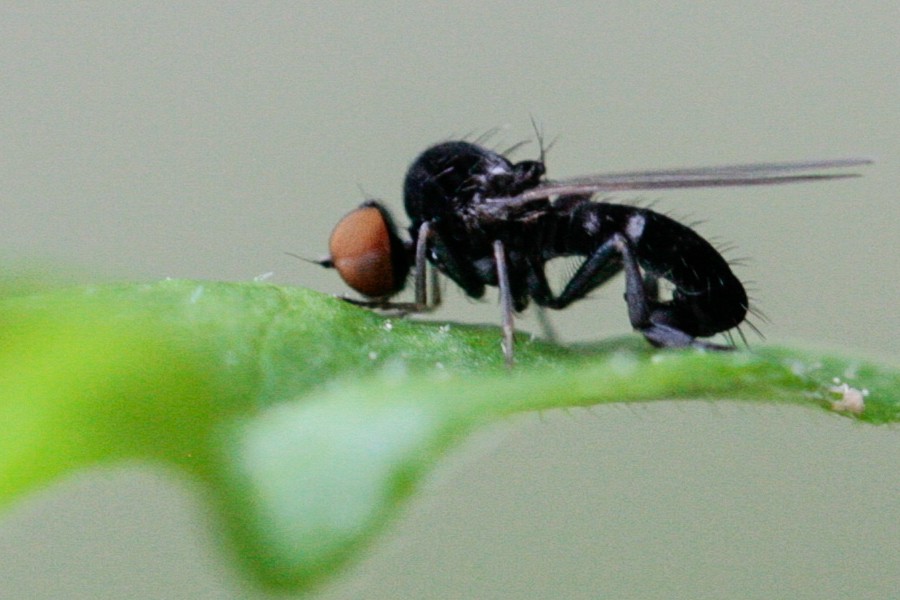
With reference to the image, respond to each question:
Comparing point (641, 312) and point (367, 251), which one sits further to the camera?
point (367, 251)

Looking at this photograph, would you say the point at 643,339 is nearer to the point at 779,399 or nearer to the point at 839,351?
the point at 839,351

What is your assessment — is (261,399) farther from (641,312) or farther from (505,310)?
(641,312)

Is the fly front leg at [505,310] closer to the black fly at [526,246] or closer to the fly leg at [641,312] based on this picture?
the black fly at [526,246]

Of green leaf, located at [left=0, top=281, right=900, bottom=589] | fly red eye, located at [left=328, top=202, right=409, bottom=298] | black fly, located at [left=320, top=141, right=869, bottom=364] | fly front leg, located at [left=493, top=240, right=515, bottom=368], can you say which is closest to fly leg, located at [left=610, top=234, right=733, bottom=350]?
black fly, located at [left=320, top=141, right=869, bottom=364]

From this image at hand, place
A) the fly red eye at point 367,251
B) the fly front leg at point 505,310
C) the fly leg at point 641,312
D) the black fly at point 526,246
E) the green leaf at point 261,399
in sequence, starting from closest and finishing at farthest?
the green leaf at point 261,399
the fly front leg at point 505,310
the fly leg at point 641,312
the black fly at point 526,246
the fly red eye at point 367,251

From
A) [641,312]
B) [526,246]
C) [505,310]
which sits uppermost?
[505,310]

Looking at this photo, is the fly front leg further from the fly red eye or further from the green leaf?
the green leaf

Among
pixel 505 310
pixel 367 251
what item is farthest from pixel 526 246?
pixel 505 310

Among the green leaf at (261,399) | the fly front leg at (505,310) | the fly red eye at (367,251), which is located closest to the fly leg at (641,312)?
the fly front leg at (505,310)
